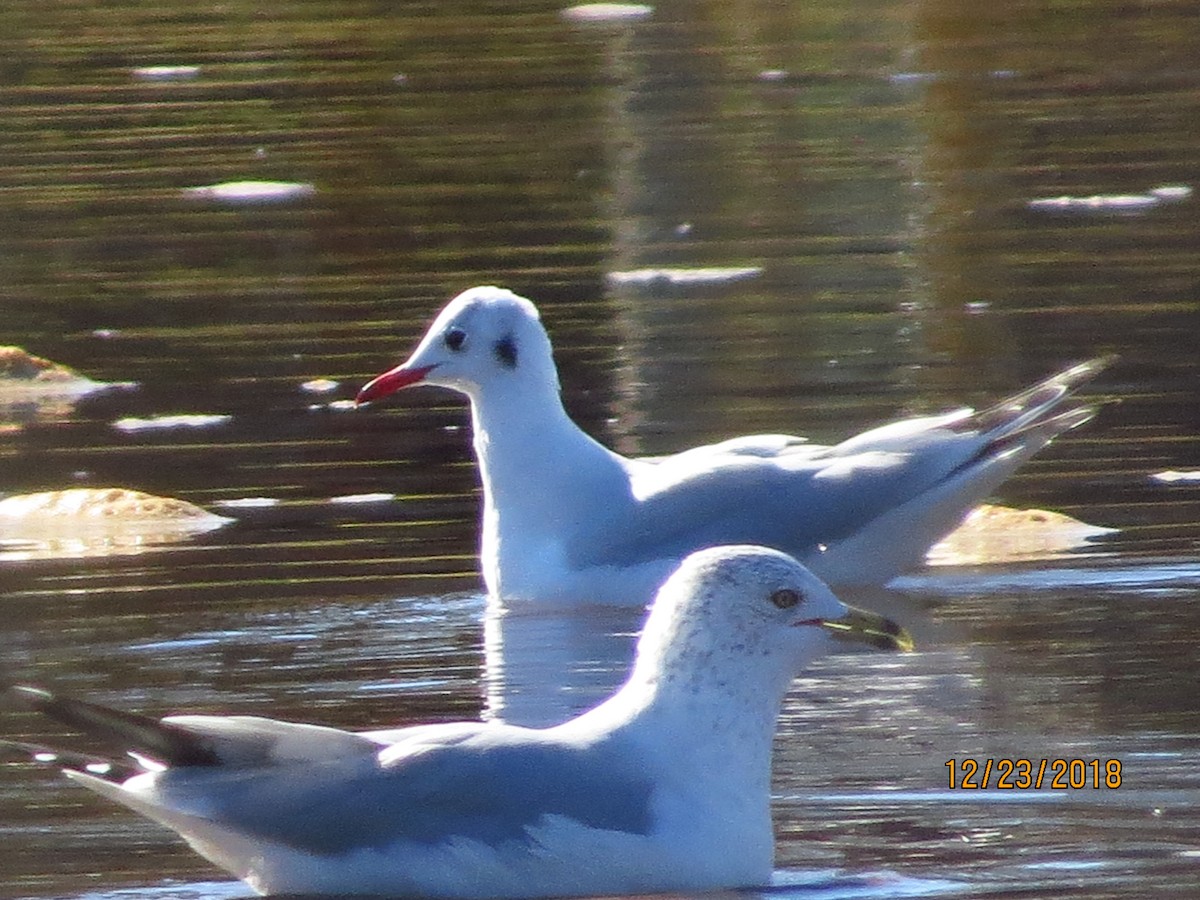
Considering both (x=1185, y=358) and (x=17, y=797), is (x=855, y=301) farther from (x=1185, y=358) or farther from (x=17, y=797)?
(x=17, y=797)

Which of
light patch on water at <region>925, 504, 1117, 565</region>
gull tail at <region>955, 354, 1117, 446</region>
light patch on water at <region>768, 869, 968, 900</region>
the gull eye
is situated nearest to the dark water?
light patch on water at <region>768, 869, 968, 900</region>

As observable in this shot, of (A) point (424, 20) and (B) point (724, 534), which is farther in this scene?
(A) point (424, 20)

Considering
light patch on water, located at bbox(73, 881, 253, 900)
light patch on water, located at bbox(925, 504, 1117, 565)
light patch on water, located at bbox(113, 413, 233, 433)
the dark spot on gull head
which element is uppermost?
the dark spot on gull head

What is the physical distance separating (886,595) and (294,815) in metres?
3.74

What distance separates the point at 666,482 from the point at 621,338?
3711mm

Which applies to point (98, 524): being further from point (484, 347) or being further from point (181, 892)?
point (181, 892)

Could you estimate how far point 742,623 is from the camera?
650 cm

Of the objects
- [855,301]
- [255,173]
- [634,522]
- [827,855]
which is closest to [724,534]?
[634,522]

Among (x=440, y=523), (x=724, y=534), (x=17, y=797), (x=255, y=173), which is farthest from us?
(x=255, y=173)

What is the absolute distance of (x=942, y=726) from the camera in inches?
295

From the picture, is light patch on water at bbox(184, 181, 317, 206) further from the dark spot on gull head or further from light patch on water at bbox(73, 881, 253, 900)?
light patch on water at bbox(73, 881, 253, 900)

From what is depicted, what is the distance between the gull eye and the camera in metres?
6.56

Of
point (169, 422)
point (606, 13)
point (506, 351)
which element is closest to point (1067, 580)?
point (506, 351)

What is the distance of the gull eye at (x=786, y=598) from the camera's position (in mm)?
6559
